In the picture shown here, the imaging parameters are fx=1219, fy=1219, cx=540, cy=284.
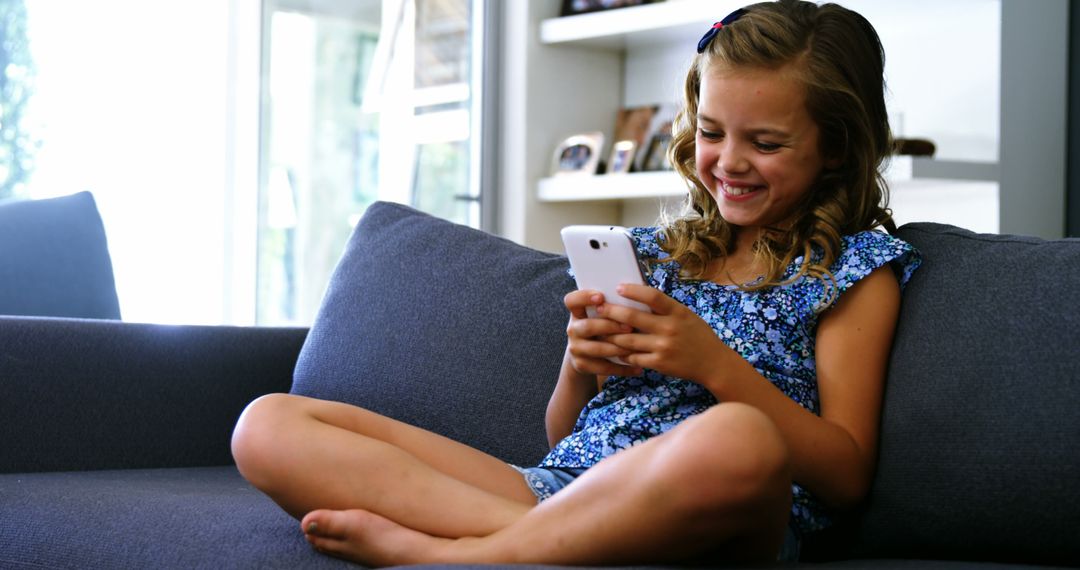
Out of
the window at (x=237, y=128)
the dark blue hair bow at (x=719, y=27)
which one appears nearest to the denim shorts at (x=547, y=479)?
the dark blue hair bow at (x=719, y=27)

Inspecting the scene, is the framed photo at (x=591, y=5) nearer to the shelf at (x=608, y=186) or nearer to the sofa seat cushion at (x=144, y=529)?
the shelf at (x=608, y=186)

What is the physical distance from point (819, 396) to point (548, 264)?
0.52m

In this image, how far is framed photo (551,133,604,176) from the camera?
154 inches

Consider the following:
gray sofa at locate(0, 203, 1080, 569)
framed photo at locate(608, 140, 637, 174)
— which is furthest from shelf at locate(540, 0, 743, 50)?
gray sofa at locate(0, 203, 1080, 569)

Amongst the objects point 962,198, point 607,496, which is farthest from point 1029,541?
point 962,198

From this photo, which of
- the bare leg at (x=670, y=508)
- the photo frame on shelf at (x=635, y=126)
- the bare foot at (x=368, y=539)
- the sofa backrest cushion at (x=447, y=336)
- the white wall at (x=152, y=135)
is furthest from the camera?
the photo frame on shelf at (x=635, y=126)

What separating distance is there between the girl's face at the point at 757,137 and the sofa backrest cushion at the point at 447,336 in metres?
0.34

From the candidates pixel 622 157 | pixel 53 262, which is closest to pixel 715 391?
pixel 53 262

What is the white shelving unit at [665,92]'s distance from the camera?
2973mm

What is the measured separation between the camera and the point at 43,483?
5.17 feet

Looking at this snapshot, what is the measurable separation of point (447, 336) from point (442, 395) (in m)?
0.08

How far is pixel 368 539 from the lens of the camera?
117cm

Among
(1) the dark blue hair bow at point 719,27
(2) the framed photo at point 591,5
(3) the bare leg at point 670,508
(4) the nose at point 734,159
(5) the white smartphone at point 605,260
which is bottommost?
(3) the bare leg at point 670,508

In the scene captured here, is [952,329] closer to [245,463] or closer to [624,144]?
[245,463]
